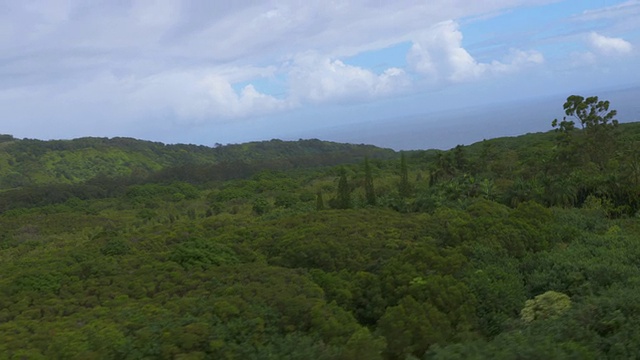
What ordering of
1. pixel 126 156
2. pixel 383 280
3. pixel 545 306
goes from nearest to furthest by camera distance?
pixel 545 306 < pixel 383 280 < pixel 126 156

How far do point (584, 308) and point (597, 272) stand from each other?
522 cm

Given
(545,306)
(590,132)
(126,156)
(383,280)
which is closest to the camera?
(545,306)

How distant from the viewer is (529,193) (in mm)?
29266

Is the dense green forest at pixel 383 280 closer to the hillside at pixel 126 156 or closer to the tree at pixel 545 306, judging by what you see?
the tree at pixel 545 306

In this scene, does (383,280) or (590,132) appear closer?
(383,280)

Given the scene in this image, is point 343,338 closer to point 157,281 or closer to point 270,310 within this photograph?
point 270,310

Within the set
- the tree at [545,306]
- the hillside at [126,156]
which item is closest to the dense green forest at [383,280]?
the tree at [545,306]

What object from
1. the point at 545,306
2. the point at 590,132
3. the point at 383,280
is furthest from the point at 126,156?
the point at 545,306

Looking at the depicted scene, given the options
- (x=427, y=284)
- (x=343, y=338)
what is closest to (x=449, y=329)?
(x=427, y=284)

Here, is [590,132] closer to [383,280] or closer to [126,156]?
[383,280]

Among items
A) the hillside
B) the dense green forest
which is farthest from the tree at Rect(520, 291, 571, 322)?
Answer: the hillside

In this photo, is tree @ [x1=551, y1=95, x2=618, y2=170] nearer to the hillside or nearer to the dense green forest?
the dense green forest

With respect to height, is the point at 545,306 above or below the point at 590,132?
below

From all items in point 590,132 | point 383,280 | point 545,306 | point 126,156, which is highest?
point 126,156
